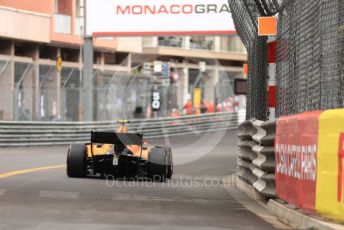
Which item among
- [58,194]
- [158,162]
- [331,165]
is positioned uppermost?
[331,165]

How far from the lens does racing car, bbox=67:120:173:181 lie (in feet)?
45.8

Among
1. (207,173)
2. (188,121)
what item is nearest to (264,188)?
(207,173)

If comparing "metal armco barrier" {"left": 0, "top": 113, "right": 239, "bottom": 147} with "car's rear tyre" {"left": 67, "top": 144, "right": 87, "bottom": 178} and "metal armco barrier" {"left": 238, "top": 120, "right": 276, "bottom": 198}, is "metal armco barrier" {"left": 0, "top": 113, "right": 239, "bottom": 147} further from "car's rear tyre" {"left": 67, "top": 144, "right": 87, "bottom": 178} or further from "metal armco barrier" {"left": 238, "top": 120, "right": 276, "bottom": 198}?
"metal armco barrier" {"left": 238, "top": 120, "right": 276, "bottom": 198}

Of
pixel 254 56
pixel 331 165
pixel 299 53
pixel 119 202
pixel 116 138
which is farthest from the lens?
pixel 116 138

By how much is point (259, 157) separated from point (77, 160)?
424 cm

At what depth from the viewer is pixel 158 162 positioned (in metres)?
14.2

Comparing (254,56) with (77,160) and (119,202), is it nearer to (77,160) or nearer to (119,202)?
(77,160)

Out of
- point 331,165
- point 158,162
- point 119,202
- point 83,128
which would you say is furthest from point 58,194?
point 83,128

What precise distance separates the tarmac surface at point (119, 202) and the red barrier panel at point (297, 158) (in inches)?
16.6

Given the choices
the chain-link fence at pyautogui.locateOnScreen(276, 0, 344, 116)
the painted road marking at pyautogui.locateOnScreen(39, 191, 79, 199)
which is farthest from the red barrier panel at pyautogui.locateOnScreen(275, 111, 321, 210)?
the painted road marking at pyautogui.locateOnScreen(39, 191, 79, 199)

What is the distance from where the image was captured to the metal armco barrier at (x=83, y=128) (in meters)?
25.9

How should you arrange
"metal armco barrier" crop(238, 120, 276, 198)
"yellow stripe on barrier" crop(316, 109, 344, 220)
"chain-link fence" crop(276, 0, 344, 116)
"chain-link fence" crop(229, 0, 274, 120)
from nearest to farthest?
"yellow stripe on barrier" crop(316, 109, 344, 220), "chain-link fence" crop(276, 0, 344, 116), "metal armco barrier" crop(238, 120, 276, 198), "chain-link fence" crop(229, 0, 274, 120)

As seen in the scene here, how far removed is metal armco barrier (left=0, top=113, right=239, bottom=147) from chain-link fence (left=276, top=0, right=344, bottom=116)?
52.0 ft

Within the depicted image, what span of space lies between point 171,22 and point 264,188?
19.6 metres
